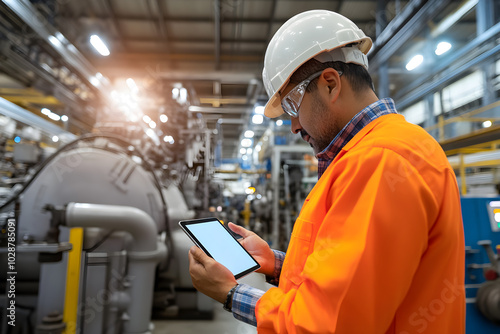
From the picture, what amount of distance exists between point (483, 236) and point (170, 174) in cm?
503

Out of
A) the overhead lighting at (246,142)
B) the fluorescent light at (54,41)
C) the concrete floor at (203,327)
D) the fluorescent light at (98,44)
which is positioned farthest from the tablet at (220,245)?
the overhead lighting at (246,142)

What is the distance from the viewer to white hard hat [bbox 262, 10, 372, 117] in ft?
3.48

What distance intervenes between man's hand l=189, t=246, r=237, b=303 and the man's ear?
618 mm

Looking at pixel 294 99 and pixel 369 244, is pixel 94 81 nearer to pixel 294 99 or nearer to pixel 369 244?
pixel 294 99

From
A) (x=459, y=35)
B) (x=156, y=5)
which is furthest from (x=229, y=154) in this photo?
(x=459, y=35)

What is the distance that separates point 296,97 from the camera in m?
1.10

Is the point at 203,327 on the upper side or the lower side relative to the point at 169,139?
lower

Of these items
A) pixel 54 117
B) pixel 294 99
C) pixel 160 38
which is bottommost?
pixel 294 99

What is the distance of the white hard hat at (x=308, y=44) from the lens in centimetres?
106

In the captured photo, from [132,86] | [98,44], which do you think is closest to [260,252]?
[98,44]

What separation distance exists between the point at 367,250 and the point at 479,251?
287cm

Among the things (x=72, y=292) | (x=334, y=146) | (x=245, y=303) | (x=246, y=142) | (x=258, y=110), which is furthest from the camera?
(x=246, y=142)

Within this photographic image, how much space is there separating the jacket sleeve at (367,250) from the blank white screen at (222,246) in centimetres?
37

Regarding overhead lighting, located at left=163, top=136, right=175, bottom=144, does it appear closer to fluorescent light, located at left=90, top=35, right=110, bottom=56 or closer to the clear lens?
fluorescent light, located at left=90, top=35, right=110, bottom=56
